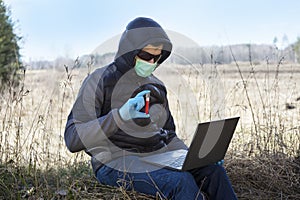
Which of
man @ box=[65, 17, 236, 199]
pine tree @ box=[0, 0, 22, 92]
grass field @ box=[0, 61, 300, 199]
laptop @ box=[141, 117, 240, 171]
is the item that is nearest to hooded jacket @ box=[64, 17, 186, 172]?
man @ box=[65, 17, 236, 199]

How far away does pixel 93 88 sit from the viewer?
6.84 feet

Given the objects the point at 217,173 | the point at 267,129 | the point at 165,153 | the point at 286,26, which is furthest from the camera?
the point at 286,26

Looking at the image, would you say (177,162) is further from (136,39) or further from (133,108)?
(136,39)

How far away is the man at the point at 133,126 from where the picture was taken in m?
1.90

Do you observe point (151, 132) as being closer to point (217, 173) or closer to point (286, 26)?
point (217, 173)

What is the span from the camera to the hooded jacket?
76.2 inches

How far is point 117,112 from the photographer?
6.24 feet

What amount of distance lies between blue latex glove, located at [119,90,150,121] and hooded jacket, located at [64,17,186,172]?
0.03 m

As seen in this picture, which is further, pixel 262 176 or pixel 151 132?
pixel 262 176

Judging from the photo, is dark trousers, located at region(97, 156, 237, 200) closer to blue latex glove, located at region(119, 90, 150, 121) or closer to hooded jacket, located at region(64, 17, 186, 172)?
hooded jacket, located at region(64, 17, 186, 172)

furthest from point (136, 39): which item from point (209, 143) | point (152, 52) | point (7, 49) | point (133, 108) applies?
point (7, 49)

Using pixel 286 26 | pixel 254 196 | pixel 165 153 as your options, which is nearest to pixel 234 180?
pixel 254 196

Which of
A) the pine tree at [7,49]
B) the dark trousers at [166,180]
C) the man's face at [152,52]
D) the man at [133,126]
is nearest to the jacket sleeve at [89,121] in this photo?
the man at [133,126]

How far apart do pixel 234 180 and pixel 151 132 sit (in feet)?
2.88
